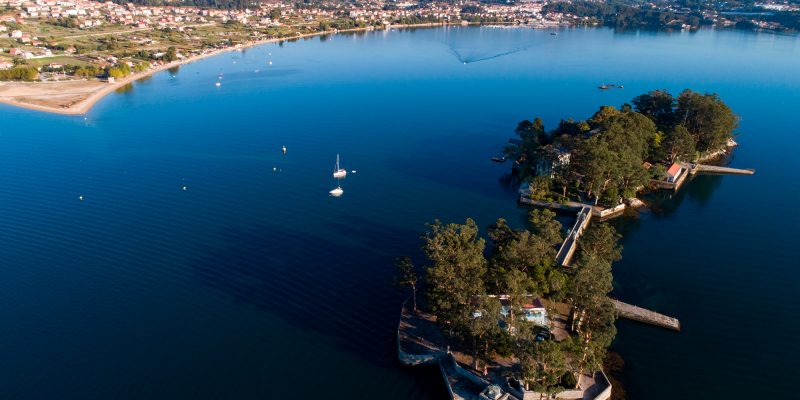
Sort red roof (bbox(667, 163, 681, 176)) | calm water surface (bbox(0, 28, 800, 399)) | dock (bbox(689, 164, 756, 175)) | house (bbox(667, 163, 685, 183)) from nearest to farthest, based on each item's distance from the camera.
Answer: calm water surface (bbox(0, 28, 800, 399)), house (bbox(667, 163, 685, 183)), red roof (bbox(667, 163, 681, 176)), dock (bbox(689, 164, 756, 175))

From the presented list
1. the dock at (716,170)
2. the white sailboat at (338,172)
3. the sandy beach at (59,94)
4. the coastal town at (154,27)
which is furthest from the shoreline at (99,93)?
the dock at (716,170)

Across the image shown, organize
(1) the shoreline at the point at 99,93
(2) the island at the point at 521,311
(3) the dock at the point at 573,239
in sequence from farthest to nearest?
1. (1) the shoreline at the point at 99,93
2. (3) the dock at the point at 573,239
3. (2) the island at the point at 521,311

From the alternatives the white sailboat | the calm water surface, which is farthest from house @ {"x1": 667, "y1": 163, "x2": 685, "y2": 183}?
the white sailboat

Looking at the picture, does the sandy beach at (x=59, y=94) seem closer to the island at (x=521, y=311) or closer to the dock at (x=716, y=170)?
the island at (x=521, y=311)

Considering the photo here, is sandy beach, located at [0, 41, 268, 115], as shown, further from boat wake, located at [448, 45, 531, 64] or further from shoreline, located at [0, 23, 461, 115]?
boat wake, located at [448, 45, 531, 64]

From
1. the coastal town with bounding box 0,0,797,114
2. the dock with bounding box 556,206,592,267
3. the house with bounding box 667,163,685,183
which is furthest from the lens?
the coastal town with bounding box 0,0,797,114

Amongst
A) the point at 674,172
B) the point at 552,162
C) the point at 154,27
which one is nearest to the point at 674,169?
the point at 674,172
